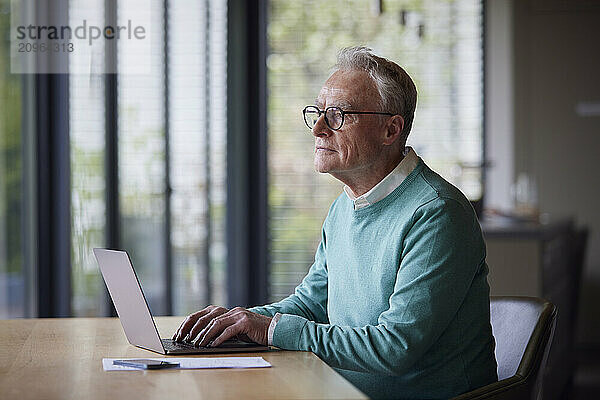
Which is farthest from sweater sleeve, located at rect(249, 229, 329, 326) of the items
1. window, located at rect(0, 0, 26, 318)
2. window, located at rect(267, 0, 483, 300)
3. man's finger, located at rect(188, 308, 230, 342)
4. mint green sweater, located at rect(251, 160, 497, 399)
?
window, located at rect(267, 0, 483, 300)

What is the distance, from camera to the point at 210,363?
66.5 inches

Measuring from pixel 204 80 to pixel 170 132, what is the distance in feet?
Result: 1.66

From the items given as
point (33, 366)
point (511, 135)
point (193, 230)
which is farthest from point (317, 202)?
point (33, 366)

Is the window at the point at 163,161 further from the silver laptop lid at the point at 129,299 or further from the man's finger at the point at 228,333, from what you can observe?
the man's finger at the point at 228,333

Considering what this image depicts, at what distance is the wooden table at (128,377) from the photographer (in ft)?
4.76

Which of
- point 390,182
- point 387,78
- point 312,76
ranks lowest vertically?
point 390,182

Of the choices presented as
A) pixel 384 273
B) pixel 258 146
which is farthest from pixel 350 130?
pixel 258 146

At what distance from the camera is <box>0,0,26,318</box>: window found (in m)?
3.82

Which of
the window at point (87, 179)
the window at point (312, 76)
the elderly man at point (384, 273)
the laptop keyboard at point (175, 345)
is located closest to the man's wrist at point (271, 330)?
the elderly man at point (384, 273)

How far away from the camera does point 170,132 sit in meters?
5.02

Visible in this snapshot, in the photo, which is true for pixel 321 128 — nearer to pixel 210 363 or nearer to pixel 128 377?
pixel 210 363

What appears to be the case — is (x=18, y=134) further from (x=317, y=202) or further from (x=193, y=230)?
(x=317, y=202)

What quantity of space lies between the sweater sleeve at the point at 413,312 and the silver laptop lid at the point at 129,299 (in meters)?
0.25

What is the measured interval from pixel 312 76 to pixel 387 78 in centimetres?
416
